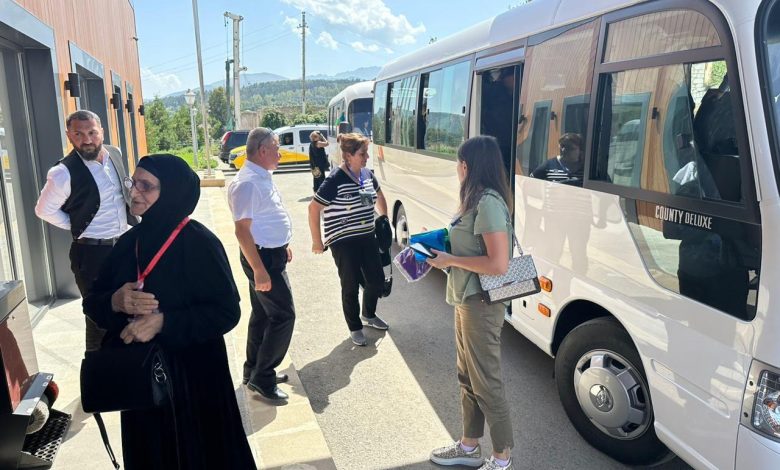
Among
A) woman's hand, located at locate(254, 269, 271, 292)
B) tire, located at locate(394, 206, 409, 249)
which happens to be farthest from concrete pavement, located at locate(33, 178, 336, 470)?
tire, located at locate(394, 206, 409, 249)

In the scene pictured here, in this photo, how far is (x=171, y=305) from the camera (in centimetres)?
217

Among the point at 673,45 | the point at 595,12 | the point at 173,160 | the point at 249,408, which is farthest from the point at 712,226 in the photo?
the point at 249,408

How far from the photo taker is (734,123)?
2.37m

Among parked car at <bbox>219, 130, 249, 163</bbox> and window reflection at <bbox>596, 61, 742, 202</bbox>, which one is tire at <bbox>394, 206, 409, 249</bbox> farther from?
parked car at <bbox>219, 130, 249, 163</bbox>

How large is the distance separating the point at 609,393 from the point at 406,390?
64.0 inches

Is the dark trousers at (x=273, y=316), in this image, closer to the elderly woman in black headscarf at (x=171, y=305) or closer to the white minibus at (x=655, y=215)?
the elderly woman in black headscarf at (x=171, y=305)

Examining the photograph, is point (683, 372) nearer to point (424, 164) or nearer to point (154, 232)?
point (154, 232)

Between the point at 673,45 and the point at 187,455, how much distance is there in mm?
2901

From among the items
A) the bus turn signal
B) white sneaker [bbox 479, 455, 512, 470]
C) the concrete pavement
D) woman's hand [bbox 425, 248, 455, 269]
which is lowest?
the concrete pavement

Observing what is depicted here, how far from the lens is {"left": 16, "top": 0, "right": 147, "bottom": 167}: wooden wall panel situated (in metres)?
6.08

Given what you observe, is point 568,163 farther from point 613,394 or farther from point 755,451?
point 755,451

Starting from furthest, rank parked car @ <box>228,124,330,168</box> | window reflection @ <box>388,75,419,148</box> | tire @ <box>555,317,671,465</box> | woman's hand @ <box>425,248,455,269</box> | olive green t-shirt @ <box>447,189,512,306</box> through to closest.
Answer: parked car @ <box>228,124,330,168</box>, window reflection @ <box>388,75,419,148</box>, tire @ <box>555,317,671,465</box>, woman's hand @ <box>425,248,455,269</box>, olive green t-shirt @ <box>447,189,512,306</box>

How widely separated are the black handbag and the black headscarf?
0.36 meters

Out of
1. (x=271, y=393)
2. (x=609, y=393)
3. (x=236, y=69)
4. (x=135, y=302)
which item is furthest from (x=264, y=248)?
(x=236, y=69)
